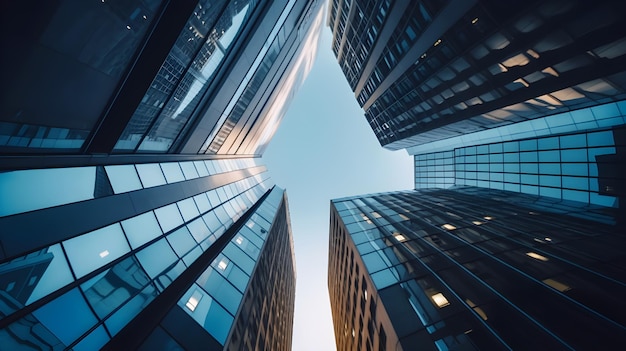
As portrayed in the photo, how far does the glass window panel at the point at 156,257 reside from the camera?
10805 millimetres

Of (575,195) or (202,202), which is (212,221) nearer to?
(202,202)

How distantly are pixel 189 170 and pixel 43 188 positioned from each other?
11.0 m

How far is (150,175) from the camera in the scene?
14203 millimetres

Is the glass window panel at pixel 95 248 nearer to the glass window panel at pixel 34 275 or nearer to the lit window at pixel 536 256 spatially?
the glass window panel at pixel 34 275

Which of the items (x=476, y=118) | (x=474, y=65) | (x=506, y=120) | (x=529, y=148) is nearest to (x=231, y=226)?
(x=474, y=65)

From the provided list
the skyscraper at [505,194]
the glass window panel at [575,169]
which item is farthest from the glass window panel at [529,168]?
the glass window panel at [575,169]

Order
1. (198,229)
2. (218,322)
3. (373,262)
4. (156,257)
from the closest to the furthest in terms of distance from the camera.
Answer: (218,322) < (156,257) < (198,229) < (373,262)

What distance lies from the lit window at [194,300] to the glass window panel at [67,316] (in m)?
3.05

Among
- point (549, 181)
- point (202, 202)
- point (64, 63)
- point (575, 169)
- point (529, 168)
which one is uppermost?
point (529, 168)

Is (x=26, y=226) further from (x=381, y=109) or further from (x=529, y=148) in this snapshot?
(x=381, y=109)

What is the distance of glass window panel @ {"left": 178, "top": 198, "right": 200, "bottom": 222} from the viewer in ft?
52.1

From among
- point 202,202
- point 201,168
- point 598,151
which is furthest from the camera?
point 598,151

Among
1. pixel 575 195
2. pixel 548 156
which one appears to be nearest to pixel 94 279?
pixel 575 195

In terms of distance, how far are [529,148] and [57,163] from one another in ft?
134
